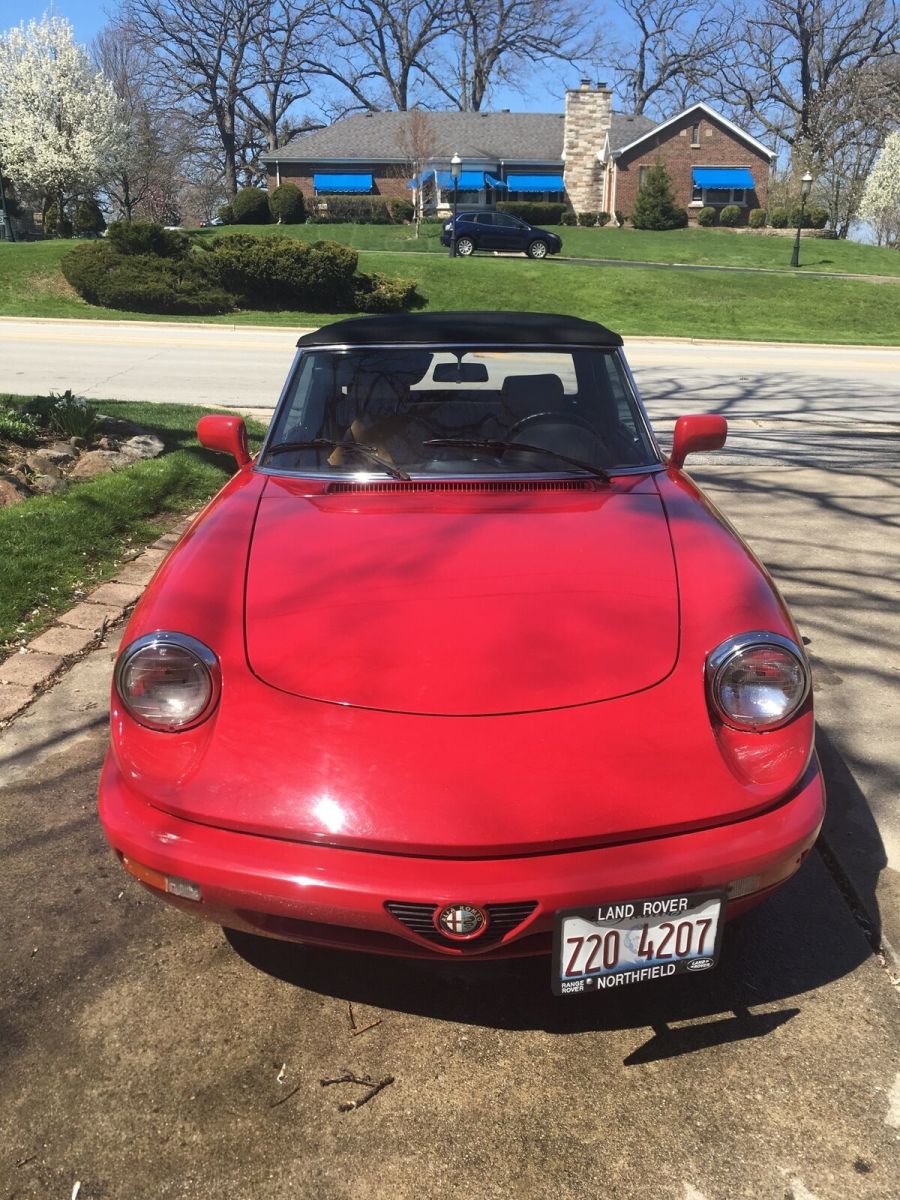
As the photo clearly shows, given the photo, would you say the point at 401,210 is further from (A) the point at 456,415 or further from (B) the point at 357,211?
(A) the point at 456,415

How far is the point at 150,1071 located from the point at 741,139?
195 feet

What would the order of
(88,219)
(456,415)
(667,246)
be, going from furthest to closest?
(88,219)
(667,246)
(456,415)

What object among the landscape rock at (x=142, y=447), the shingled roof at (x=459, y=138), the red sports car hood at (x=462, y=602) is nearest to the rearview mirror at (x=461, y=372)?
the red sports car hood at (x=462, y=602)

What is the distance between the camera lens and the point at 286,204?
45.4 meters

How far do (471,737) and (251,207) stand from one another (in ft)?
157

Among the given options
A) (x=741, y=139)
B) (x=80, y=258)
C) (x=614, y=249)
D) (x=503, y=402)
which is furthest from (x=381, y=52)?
(x=503, y=402)

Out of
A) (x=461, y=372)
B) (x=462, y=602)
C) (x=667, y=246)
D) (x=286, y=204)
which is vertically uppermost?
(x=286, y=204)

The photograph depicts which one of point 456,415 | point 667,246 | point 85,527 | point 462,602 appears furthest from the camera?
point 667,246

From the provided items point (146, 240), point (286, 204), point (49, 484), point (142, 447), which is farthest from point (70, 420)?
point (286, 204)

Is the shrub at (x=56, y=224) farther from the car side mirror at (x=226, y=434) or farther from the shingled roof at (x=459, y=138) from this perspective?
the car side mirror at (x=226, y=434)

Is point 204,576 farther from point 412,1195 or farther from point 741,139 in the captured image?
point 741,139

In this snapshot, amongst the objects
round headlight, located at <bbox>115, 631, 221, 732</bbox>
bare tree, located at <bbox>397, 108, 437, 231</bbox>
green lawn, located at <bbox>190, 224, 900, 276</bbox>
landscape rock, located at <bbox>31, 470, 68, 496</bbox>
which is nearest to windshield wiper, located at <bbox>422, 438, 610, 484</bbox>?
round headlight, located at <bbox>115, 631, 221, 732</bbox>

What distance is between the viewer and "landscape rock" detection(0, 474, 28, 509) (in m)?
5.72

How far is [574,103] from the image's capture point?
53.5m
